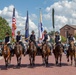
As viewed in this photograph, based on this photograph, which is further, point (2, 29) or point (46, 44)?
point (2, 29)

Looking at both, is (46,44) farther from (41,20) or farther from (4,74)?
(41,20)

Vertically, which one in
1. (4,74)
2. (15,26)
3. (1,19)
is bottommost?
(4,74)

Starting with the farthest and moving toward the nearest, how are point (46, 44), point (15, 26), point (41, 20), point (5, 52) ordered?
point (41, 20) < point (15, 26) < point (46, 44) < point (5, 52)

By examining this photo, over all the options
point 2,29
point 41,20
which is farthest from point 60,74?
point 2,29

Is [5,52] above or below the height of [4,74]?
above

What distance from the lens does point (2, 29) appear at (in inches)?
2958

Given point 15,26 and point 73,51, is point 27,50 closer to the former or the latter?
point 73,51

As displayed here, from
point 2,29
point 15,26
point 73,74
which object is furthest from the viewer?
point 2,29

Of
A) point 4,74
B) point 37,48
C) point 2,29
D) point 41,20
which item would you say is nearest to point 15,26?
point 41,20

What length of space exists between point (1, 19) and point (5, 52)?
5994 cm

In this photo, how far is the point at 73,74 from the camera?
16.5m

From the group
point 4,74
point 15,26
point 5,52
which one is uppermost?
point 15,26

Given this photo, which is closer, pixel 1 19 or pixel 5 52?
pixel 5 52

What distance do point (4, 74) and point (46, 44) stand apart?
5.54m
